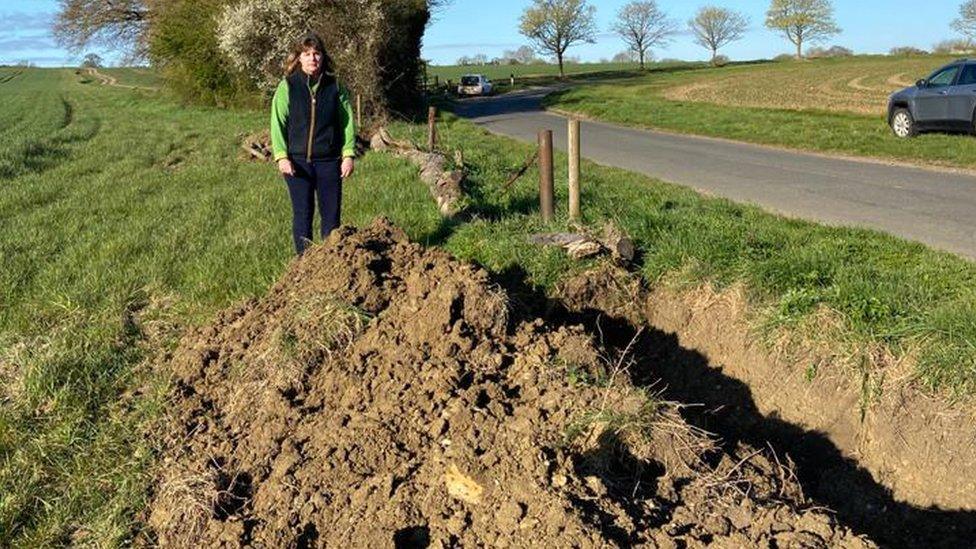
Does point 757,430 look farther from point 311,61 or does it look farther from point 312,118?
point 311,61

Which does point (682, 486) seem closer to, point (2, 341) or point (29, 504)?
point (29, 504)

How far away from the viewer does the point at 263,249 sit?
6.86 m

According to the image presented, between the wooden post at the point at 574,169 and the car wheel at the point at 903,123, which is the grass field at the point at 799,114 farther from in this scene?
the wooden post at the point at 574,169

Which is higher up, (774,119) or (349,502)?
(774,119)

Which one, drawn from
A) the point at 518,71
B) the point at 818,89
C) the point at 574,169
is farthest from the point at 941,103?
the point at 518,71

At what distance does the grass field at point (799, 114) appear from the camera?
14914 millimetres

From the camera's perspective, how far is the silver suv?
15859mm

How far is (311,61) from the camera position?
5496mm

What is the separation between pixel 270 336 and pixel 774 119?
20.0 m

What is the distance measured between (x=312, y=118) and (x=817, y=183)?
857cm

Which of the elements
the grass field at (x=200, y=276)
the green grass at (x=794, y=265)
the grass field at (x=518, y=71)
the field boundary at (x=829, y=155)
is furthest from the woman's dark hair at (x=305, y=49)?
the grass field at (x=518, y=71)

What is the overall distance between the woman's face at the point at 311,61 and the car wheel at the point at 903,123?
15.2 meters

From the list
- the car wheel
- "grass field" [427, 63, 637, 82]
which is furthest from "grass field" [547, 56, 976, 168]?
"grass field" [427, 63, 637, 82]

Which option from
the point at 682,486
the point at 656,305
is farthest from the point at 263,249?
the point at 682,486
